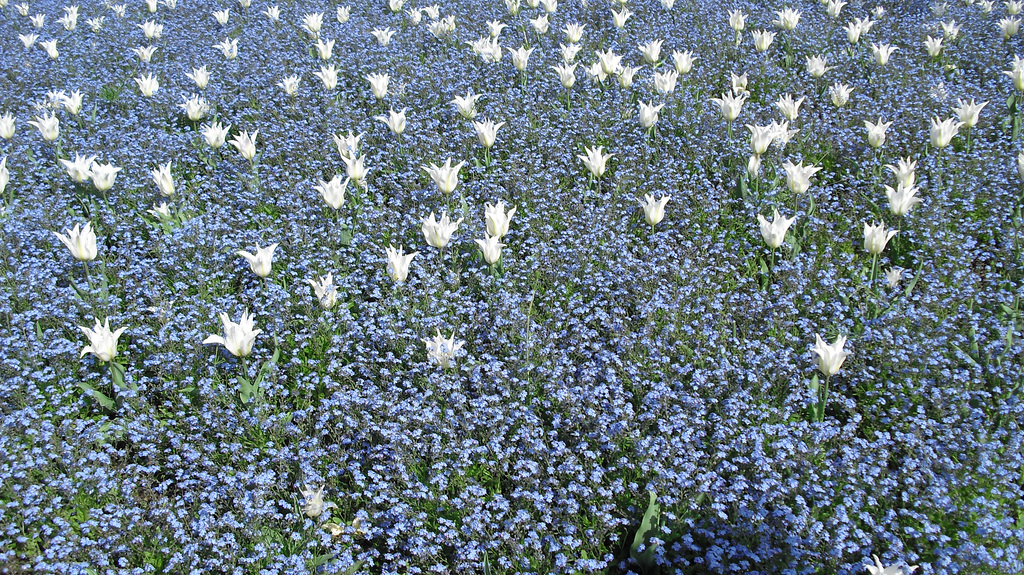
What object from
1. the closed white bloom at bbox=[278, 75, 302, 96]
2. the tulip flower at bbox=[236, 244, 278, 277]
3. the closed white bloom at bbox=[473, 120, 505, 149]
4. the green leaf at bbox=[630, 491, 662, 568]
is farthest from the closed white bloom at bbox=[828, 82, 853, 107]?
the closed white bloom at bbox=[278, 75, 302, 96]

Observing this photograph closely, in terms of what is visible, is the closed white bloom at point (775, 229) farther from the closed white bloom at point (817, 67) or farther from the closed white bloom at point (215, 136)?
Result: the closed white bloom at point (215, 136)

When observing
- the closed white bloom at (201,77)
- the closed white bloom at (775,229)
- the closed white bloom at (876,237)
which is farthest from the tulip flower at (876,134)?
the closed white bloom at (201,77)

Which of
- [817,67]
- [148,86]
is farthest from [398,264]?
[817,67]

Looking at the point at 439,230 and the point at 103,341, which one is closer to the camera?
the point at 103,341

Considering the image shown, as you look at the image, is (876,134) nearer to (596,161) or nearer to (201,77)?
(596,161)

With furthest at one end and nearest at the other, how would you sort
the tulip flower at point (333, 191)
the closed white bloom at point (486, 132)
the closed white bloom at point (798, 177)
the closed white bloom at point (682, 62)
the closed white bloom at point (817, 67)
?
the closed white bloom at point (682, 62) → the closed white bloom at point (817, 67) → the closed white bloom at point (486, 132) → the tulip flower at point (333, 191) → the closed white bloom at point (798, 177)

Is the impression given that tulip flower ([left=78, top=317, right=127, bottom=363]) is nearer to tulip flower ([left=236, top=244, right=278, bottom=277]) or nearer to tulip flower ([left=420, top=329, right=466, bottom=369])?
tulip flower ([left=236, top=244, right=278, bottom=277])
